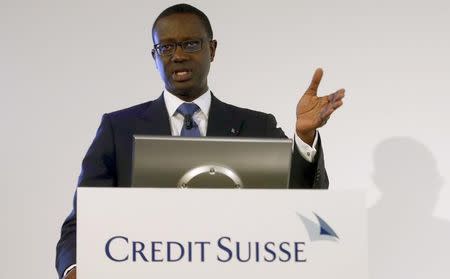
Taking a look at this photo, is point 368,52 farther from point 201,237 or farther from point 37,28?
point 201,237

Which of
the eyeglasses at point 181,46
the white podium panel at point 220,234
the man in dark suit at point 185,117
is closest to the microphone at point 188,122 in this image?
the man in dark suit at point 185,117

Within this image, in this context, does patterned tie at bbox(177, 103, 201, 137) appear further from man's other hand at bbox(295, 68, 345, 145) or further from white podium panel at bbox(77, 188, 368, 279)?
white podium panel at bbox(77, 188, 368, 279)

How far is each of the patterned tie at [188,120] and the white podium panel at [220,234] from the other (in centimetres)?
71

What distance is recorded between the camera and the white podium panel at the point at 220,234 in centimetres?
118

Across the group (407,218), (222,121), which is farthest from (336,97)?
(407,218)

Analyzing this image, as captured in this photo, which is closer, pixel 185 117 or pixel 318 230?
→ pixel 318 230

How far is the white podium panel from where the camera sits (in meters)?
1.18

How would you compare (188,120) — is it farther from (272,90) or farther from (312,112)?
(272,90)

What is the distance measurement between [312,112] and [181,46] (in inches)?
16.9

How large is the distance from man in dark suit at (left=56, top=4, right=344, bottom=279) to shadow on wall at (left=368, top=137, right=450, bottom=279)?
112 centimetres

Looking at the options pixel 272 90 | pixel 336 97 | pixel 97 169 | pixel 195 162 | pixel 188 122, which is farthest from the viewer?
pixel 272 90

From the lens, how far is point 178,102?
2045 mm

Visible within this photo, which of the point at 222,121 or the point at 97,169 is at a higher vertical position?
the point at 222,121

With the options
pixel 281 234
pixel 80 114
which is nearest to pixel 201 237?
pixel 281 234
